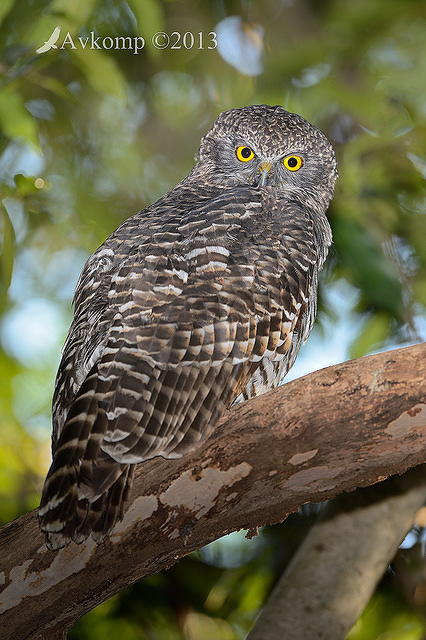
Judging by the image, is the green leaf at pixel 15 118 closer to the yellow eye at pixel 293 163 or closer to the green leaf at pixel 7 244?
the green leaf at pixel 7 244

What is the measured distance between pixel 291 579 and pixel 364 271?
1.56 metres

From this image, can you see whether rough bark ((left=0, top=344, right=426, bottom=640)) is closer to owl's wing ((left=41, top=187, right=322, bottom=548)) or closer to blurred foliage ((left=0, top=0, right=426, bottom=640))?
owl's wing ((left=41, top=187, right=322, bottom=548))

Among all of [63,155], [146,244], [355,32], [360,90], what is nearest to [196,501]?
[146,244]

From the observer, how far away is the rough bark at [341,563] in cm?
317

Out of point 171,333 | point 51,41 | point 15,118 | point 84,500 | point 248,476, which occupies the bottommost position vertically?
point 248,476

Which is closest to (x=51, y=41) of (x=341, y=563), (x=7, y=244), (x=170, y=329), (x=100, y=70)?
(x=100, y=70)

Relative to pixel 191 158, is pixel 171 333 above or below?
below

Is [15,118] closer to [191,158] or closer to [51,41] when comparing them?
[51,41]

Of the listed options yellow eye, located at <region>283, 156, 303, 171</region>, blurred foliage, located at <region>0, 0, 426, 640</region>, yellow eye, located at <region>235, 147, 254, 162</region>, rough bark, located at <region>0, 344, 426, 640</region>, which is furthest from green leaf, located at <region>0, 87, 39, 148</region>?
rough bark, located at <region>0, 344, 426, 640</region>

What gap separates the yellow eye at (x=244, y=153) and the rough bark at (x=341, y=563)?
1940mm

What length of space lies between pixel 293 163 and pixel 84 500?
2415 mm

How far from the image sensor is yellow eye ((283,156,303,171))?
3.82 metres

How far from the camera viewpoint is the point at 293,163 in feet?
12.7

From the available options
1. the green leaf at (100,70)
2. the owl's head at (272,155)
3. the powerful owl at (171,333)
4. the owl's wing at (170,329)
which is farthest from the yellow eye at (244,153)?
the green leaf at (100,70)
